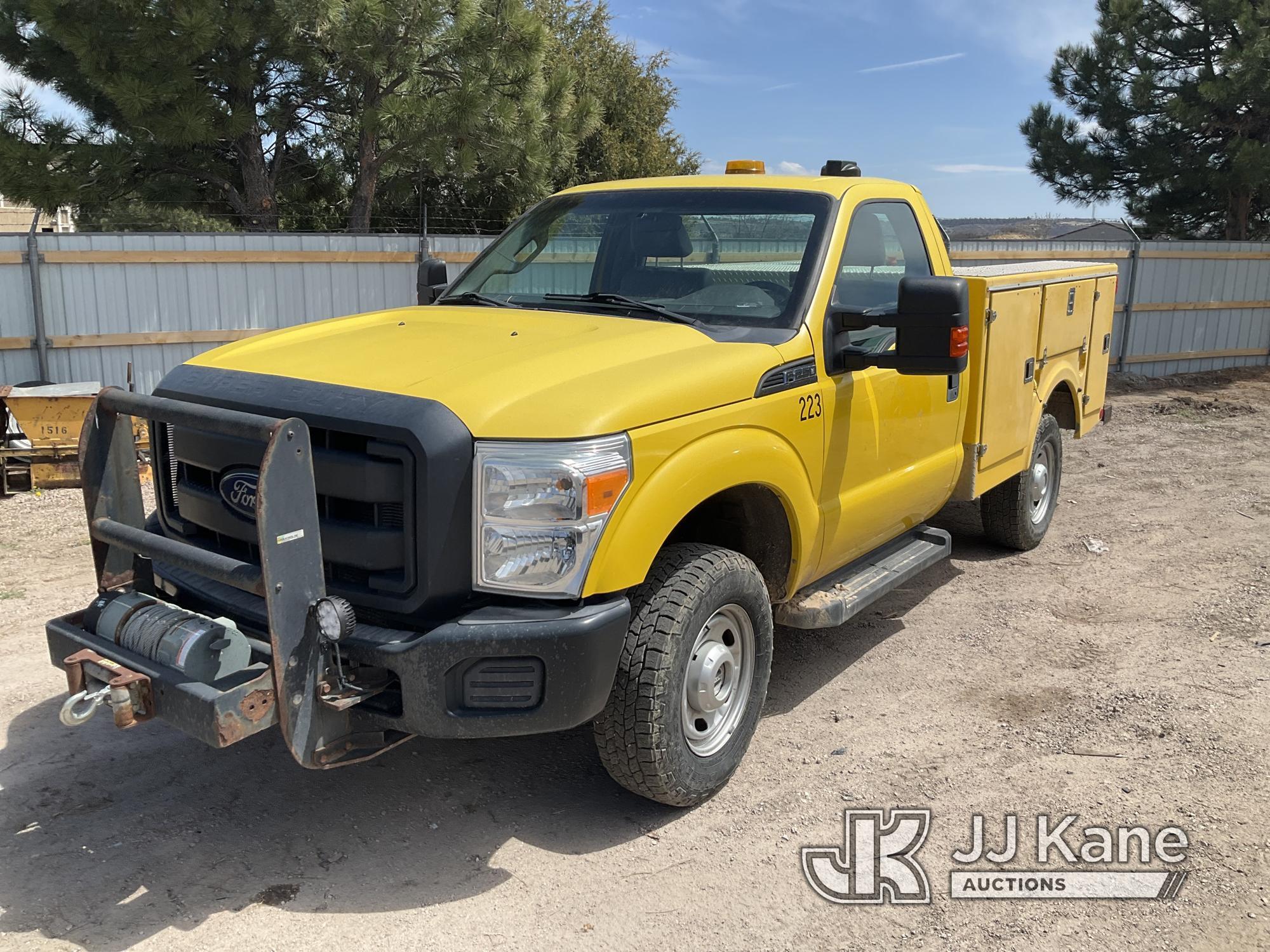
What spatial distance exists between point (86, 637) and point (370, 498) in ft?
3.55

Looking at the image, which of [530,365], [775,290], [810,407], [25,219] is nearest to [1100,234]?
[775,290]

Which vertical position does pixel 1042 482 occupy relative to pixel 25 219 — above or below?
below

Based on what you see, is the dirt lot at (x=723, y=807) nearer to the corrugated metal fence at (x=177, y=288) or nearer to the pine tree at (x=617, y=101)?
the corrugated metal fence at (x=177, y=288)

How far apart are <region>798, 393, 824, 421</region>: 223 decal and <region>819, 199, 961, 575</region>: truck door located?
62mm

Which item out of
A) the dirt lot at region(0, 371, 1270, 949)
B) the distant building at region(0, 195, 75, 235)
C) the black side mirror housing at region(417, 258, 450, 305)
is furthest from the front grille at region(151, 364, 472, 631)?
the distant building at region(0, 195, 75, 235)

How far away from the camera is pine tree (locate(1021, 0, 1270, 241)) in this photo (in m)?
15.6

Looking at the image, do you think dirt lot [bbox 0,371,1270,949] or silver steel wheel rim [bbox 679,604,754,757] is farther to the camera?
silver steel wheel rim [bbox 679,604,754,757]

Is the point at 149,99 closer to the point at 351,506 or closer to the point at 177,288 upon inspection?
the point at 177,288

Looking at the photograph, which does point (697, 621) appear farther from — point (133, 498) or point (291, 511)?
point (133, 498)

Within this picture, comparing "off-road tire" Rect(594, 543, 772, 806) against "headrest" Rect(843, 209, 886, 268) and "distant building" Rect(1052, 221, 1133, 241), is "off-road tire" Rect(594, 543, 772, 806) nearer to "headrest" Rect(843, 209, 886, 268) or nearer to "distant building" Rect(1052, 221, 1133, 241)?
"headrest" Rect(843, 209, 886, 268)

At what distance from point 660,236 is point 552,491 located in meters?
1.93

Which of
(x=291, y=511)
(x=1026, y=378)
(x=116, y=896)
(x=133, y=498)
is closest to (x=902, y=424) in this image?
(x=1026, y=378)

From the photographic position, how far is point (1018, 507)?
6.75 metres

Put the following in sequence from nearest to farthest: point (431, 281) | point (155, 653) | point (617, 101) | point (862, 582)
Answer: point (155, 653) → point (862, 582) → point (431, 281) → point (617, 101)
